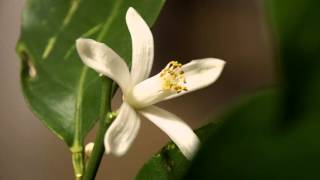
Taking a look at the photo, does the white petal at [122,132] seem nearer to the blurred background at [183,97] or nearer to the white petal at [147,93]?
the white petal at [147,93]

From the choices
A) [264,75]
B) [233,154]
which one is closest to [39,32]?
[233,154]

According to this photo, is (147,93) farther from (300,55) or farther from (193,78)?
(300,55)

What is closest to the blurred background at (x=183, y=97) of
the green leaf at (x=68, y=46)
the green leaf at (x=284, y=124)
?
the green leaf at (x=68, y=46)

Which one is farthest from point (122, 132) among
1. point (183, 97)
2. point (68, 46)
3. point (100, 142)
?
point (183, 97)

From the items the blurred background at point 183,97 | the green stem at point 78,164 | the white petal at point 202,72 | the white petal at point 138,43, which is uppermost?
the white petal at point 138,43

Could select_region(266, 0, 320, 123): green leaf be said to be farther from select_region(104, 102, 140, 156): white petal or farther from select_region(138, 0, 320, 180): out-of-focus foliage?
select_region(104, 102, 140, 156): white petal

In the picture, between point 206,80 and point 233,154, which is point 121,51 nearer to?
point 206,80
